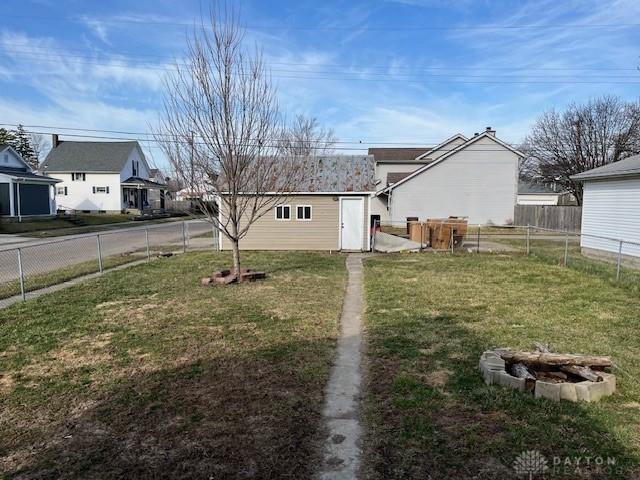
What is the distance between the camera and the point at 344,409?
163 inches

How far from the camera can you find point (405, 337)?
6.25 meters

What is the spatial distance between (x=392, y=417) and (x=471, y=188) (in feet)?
99.9

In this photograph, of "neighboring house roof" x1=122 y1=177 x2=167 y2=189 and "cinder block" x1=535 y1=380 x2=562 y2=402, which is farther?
"neighboring house roof" x1=122 y1=177 x2=167 y2=189

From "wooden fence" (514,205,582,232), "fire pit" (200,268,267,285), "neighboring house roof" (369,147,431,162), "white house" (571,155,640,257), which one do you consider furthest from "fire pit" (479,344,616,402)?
"neighboring house roof" (369,147,431,162)

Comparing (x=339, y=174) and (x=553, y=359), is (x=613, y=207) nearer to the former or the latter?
(x=339, y=174)

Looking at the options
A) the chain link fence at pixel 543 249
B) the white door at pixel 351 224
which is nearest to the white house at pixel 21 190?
the white door at pixel 351 224

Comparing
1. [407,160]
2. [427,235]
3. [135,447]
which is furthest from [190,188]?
[407,160]

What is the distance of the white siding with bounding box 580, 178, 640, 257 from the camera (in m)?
14.2

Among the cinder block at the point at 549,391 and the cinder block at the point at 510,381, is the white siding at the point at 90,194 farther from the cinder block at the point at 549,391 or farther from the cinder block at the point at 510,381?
the cinder block at the point at 549,391

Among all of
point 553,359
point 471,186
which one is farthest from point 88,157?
point 553,359

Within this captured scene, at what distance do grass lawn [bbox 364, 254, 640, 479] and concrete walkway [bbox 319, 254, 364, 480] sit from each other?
13 cm

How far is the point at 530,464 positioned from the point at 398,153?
47.6 m

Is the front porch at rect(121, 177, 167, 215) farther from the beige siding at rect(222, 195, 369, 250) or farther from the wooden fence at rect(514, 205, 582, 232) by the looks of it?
the wooden fence at rect(514, 205, 582, 232)

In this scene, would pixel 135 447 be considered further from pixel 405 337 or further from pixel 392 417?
pixel 405 337
